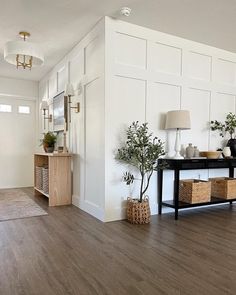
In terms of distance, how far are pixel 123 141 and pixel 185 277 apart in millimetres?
1939

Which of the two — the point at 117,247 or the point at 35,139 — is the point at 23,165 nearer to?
the point at 35,139

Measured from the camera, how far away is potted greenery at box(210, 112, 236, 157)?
171 inches

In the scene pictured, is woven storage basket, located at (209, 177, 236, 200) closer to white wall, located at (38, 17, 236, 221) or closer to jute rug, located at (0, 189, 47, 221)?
white wall, located at (38, 17, 236, 221)

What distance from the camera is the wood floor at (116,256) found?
1812 mm

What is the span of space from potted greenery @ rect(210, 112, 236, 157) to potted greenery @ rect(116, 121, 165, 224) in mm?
1504

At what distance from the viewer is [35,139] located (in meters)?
6.55

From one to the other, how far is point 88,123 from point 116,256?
208 centimetres

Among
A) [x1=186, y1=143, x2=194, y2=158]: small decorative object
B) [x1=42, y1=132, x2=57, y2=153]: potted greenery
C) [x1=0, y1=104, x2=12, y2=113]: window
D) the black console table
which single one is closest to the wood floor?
the black console table

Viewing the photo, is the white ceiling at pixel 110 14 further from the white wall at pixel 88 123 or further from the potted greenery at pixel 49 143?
the potted greenery at pixel 49 143

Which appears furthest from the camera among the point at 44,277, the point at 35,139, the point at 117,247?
the point at 35,139

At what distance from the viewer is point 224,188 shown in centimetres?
399

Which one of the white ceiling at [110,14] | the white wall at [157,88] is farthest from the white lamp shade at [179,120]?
the white ceiling at [110,14]

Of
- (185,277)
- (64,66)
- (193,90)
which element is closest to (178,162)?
(193,90)

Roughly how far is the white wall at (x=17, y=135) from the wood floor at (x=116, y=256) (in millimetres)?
3136
